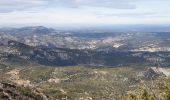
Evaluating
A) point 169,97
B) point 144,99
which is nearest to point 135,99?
point 144,99

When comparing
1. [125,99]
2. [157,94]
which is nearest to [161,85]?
[157,94]

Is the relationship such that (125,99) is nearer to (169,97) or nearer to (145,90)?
(145,90)

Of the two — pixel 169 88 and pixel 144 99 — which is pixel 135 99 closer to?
pixel 144 99

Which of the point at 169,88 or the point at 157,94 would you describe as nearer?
the point at 169,88

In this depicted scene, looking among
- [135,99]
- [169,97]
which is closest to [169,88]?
[169,97]

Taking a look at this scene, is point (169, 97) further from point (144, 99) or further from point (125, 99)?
point (125, 99)

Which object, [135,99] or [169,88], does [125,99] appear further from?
[169,88]

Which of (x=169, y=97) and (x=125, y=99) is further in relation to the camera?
(x=125, y=99)
